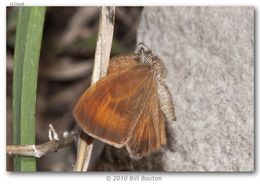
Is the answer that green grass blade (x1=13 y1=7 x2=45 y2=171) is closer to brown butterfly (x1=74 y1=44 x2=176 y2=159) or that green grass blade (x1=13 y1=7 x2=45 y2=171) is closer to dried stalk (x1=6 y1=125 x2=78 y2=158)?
dried stalk (x1=6 y1=125 x2=78 y2=158)

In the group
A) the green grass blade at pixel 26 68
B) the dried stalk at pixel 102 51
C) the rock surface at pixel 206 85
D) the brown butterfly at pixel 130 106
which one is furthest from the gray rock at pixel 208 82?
the green grass blade at pixel 26 68

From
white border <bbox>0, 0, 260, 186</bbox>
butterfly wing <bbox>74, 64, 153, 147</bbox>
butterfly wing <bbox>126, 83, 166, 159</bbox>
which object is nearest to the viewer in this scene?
butterfly wing <bbox>74, 64, 153, 147</bbox>

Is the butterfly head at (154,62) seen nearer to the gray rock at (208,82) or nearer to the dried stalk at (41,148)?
the gray rock at (208,82)

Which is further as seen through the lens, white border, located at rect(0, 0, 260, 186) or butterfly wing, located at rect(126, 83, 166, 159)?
white border, located at rect(0, 0, 260, 186)

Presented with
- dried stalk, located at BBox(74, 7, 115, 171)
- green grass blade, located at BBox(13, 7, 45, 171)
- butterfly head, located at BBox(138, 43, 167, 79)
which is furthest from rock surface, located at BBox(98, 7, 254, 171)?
green grass blade, located at BBox(13, 7, 45, 171)
